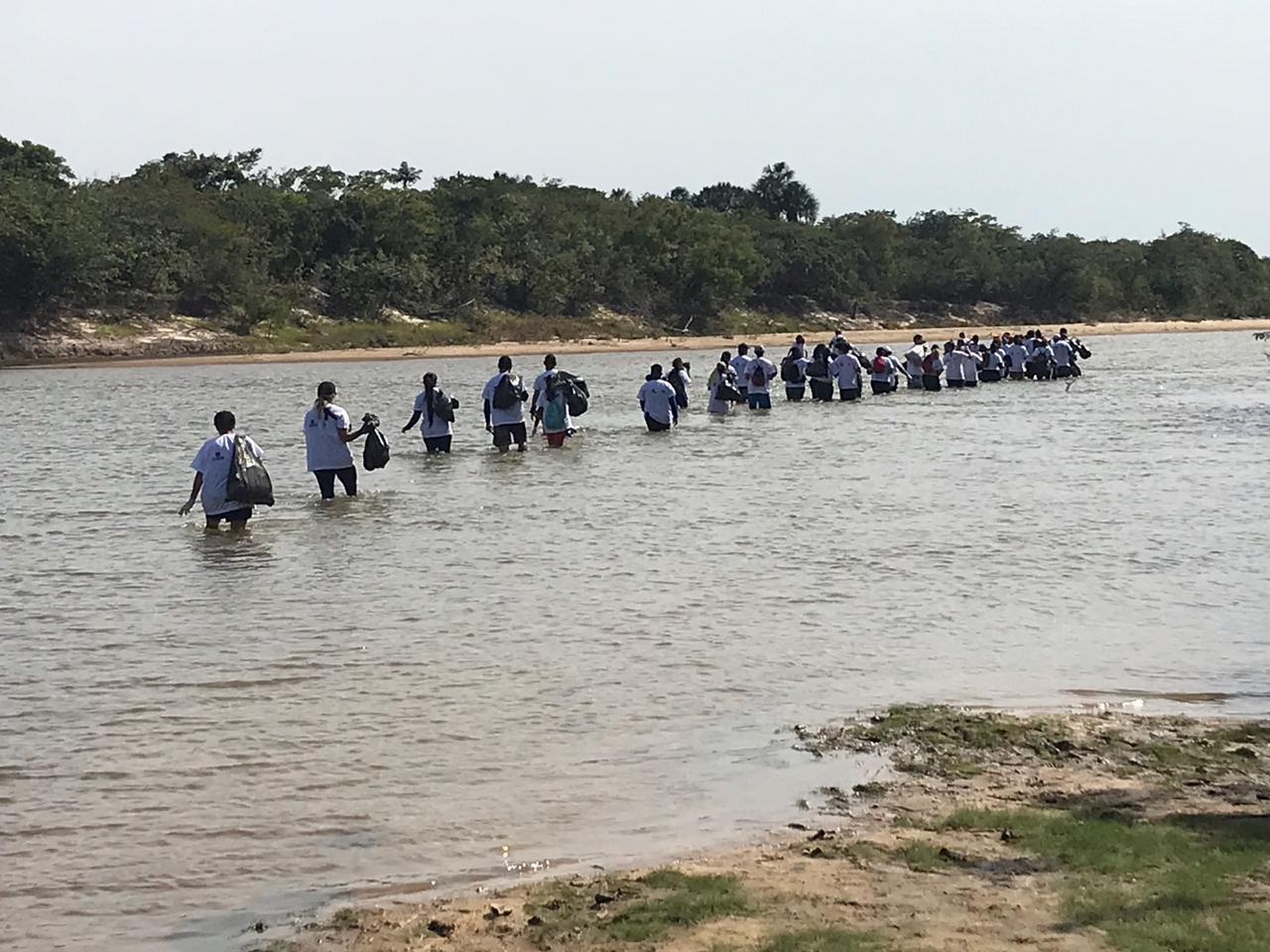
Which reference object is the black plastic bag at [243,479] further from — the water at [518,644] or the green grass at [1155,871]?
the green grass at [1155,871]

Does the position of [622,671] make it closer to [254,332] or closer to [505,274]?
[254,332]

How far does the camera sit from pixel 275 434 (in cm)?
2934

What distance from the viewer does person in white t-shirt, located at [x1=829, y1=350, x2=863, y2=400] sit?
35.5 meters

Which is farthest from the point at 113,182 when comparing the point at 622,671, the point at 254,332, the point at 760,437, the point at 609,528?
the point at 622,671

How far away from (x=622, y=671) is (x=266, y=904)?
157 inches

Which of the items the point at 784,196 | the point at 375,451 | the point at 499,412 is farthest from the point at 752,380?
the point at 784,196

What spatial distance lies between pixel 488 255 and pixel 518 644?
65.1m

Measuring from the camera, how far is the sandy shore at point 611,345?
196ft

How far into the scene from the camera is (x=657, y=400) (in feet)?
92.5

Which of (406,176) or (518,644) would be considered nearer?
(518,644)

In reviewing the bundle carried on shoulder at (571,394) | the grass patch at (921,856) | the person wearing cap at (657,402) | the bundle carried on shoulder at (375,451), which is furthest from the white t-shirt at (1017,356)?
the grass patch at (921,856)

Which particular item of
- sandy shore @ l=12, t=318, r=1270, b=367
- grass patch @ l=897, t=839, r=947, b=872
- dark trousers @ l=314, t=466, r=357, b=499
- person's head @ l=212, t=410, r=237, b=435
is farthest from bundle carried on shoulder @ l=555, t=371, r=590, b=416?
sandy shore @ l=12, t=318, r=1270, b=367

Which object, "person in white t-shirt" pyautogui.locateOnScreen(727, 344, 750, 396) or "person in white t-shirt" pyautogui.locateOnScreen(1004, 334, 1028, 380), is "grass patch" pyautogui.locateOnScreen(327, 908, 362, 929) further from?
"person in white t-shirt" pyautogui.locateOnScreen(1004, 334, 1028, 380)

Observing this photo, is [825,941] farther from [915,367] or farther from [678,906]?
[915,367]
